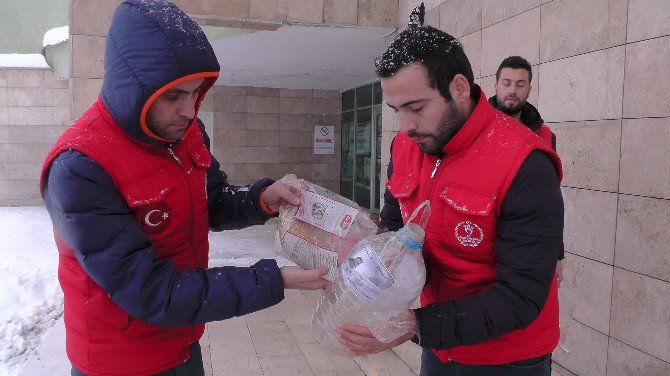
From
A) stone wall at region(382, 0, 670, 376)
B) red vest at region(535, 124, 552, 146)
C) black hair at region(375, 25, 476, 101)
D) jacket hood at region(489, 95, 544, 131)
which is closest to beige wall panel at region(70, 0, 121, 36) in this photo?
stone wall at region(382, 0, 670, 376)

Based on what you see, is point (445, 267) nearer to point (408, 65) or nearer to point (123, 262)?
point (408, 65)

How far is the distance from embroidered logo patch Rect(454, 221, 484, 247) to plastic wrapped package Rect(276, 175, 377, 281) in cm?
31

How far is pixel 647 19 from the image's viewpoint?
2869mm

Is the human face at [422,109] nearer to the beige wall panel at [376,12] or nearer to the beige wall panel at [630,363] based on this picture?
the beige wall panel at [630,363]

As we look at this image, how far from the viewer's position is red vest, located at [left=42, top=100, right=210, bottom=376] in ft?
4.71

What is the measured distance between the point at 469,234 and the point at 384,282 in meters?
0.31

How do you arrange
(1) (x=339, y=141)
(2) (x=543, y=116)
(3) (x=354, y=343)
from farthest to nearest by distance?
(1) (x=339, y=141)
(2) (x=543, y=116)
(3) (x=354, y=343)

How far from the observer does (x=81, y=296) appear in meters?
1.50

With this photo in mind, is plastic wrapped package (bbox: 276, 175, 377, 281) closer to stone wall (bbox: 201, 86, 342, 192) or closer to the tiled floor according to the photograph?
the tiled floor

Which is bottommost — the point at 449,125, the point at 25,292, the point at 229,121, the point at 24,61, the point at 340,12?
the point at 25,292

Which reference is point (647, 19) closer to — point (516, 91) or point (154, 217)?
point (516, 91)

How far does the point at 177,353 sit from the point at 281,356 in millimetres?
2432

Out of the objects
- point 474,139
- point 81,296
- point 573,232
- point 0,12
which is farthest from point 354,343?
point 0,12

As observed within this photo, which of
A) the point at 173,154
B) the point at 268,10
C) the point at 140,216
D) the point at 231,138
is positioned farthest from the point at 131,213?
the point at 231,138
